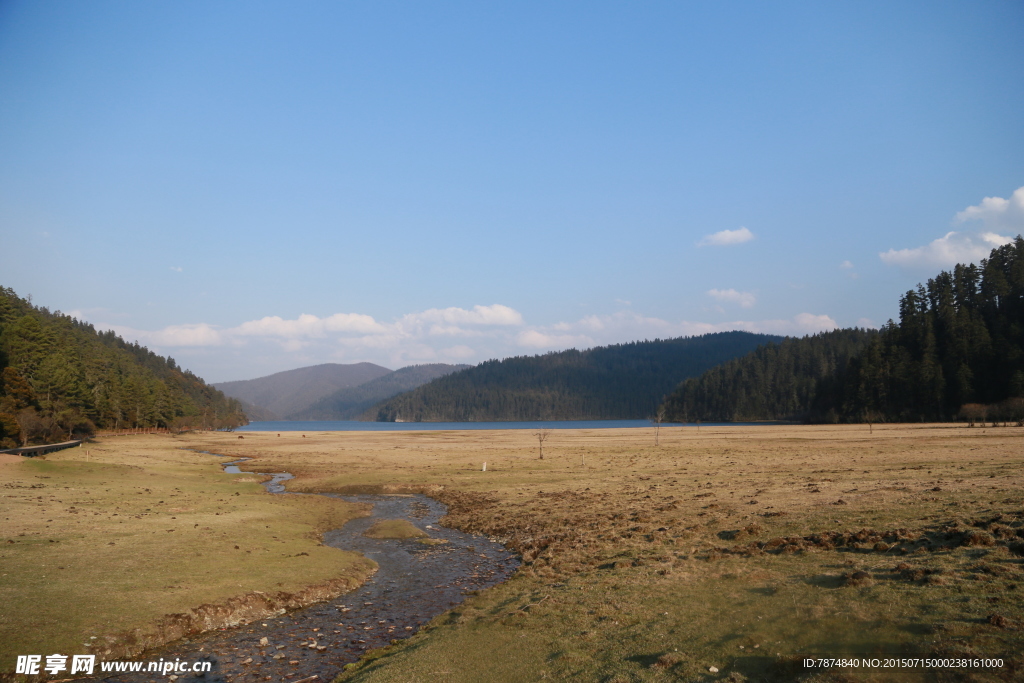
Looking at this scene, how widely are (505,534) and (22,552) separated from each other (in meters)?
20.7

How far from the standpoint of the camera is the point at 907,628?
10969 millimetres

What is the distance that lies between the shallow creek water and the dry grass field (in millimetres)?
1298

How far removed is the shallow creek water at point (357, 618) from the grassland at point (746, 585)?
1.27 metres

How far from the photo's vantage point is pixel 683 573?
1739 centimetres

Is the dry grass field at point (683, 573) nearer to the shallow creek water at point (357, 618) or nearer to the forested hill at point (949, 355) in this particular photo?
the shallow creek water at point (357, 618)

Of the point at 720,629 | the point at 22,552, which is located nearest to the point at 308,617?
the point at 22,552

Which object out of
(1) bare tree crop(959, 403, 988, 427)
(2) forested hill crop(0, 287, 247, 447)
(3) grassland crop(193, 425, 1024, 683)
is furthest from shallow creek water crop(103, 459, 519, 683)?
(1) bare tree crop(959, 403, 988, 427)

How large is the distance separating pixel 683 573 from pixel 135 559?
66.2 feet

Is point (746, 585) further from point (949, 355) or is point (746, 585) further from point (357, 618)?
point (949, 355)

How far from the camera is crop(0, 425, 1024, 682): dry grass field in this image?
1127 centimetres

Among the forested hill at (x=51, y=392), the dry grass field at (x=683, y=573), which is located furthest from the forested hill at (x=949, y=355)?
the forested hill at (x=51, y=392)

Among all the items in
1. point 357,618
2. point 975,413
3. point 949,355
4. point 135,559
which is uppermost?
point 949,355

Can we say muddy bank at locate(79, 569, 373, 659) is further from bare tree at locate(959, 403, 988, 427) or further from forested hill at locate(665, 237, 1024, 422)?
forested hill at locate(665, 237, 1024, 422)

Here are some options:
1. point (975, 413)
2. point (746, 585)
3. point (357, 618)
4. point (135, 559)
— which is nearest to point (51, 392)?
point (135, 559)
